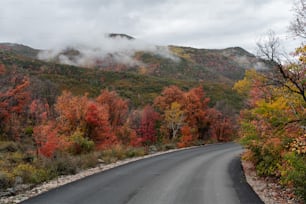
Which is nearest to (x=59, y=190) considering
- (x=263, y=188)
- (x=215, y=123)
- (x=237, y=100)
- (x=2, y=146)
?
(x=263, y=188)

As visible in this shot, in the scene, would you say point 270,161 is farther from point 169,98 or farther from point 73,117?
point 169,98

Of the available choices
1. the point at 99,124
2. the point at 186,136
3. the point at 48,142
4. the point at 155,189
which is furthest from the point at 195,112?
the point at 155,189

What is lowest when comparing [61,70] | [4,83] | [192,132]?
[192,132]

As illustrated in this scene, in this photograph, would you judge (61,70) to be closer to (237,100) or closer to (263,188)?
(237,100)

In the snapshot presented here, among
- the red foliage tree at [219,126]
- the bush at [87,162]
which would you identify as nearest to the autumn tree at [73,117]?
the bush at [87,162]

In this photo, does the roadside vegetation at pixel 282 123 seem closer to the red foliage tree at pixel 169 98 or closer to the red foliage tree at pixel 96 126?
the red foliage tree at pixel 96 126

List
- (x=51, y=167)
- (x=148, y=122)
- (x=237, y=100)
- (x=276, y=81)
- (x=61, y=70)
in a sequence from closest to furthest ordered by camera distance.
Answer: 1. (x=276, y=81)
2. (x=51, y=167)
3. (x=148, y=122)
4. (x=237, y=100)
5. (x=61, y=70)

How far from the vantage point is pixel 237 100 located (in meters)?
95.2

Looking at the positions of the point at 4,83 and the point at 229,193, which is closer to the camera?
the point at 229,193

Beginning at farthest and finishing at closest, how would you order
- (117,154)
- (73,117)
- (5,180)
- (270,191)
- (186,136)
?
(186,136)
(73,117)
(117,154)
(270,191)
(5,180)

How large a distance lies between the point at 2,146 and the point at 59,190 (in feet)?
56.6

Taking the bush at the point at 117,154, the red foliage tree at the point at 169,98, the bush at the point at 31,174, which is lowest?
the bush at the point at 117,154

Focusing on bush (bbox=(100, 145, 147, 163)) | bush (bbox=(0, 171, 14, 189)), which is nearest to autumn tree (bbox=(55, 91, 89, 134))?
bush (bbox=(100, 145, 147, 163))

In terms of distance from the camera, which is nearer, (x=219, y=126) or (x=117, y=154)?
(x=117, y=154)
